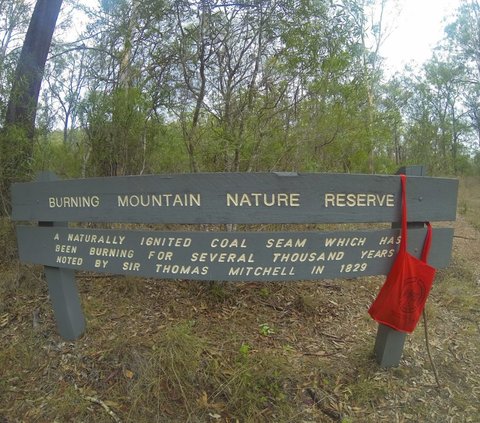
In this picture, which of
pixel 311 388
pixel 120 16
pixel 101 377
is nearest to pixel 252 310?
pixel 311 388

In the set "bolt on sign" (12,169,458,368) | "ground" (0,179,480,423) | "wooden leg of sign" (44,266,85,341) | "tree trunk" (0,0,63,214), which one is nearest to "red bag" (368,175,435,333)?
"bolt on sign" (12,169,458,368)

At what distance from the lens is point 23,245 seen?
2865mm

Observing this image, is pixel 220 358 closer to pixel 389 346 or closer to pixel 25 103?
pixel 389 346

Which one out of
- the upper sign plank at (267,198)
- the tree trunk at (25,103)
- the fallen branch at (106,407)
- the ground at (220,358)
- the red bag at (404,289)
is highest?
the tree trunk at (25,103)

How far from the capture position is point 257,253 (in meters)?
2.24

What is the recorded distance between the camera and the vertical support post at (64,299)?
111 inches

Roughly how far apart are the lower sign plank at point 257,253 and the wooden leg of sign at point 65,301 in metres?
0.56

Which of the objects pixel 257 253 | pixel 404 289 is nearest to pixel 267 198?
pixel 257 253

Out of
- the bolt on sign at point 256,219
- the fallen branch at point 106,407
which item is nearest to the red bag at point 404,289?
the bolt on sign at point 256,219

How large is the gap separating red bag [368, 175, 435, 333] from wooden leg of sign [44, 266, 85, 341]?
2.46 m

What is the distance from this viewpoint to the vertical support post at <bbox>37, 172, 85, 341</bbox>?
2.82 metres

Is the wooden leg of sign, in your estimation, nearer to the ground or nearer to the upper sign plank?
the ground

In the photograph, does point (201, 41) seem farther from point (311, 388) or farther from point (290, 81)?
point (311, 388)

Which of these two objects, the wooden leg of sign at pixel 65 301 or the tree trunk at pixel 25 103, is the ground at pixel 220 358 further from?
the tree trunk at pixel 25 103
